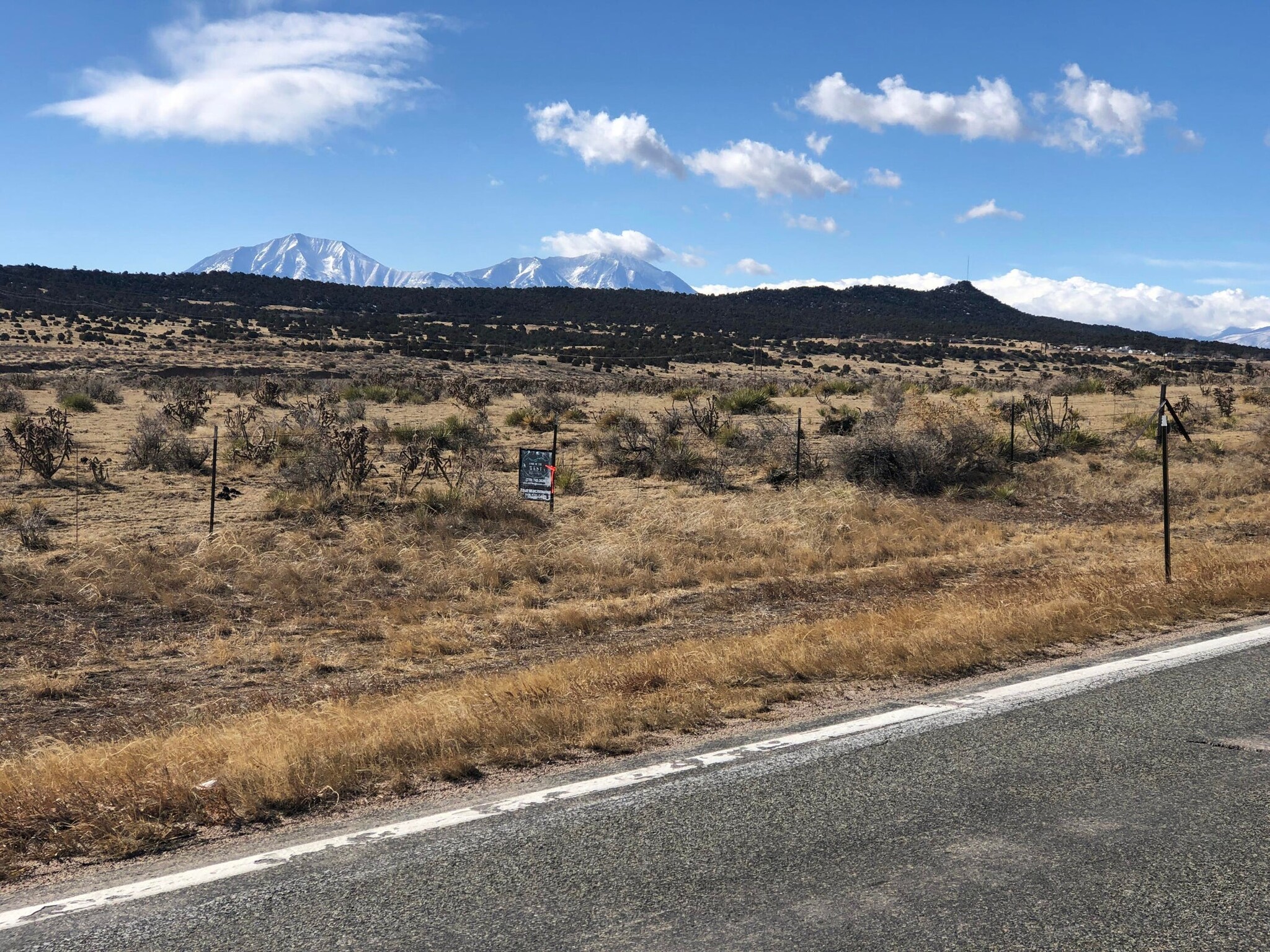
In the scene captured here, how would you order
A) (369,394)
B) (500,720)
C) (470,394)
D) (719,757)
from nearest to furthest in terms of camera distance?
(719,757) → (500,720) → (470,394) → (369,394)

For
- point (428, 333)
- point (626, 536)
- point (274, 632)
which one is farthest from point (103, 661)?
point (428, 333)

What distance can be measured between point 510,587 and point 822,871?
33.3 ft

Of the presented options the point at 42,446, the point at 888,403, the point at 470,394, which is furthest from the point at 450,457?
the point at 888,403

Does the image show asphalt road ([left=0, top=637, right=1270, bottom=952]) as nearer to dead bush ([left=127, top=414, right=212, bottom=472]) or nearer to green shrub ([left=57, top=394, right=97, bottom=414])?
dead bush ([left=127, top=414, right=212, bottom=472])

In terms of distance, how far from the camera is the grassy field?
6090mm

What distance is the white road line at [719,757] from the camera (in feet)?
13.9

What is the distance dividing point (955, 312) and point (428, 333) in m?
76.0

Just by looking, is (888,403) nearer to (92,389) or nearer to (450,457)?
(450,457)

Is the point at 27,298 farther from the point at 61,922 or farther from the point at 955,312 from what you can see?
the point at 955,312

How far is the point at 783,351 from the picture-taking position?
81.8 meters

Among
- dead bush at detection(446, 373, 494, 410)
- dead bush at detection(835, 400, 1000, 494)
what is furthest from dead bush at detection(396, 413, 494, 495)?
dead bush at detection(835, 400, 1000, 494)

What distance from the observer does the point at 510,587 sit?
46.4 ft

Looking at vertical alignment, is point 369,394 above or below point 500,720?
above

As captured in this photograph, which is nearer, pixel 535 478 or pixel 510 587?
pixel 510 587
